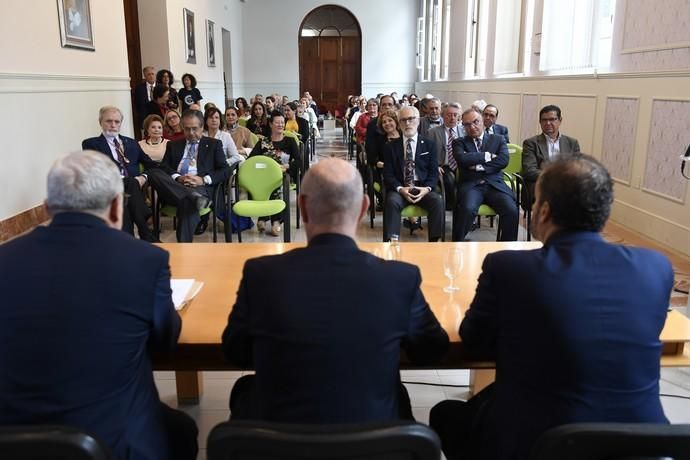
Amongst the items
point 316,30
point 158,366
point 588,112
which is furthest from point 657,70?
point 316,30

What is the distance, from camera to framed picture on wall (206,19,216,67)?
44.8ft

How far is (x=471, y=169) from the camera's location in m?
5.04

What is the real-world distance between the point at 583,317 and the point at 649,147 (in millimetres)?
4730

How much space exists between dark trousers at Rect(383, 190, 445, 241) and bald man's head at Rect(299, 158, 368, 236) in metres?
3.32

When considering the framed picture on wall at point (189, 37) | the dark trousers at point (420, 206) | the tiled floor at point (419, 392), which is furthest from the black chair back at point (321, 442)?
the framed picture on wall at point (189, 37)

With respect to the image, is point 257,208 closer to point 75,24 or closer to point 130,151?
point 130,151

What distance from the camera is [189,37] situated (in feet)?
38.2

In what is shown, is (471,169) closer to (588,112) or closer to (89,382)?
(588,112)

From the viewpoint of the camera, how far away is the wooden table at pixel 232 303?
1.75 metres

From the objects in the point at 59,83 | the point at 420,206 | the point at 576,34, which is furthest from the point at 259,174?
the point at 576,34

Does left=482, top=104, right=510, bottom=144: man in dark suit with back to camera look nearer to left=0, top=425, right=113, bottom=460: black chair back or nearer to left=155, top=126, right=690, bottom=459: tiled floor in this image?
left=155, top=126, right=690, bottom=459: tiled floor

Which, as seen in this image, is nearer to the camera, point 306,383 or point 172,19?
point 306,383

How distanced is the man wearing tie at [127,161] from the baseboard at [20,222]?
3.03ft

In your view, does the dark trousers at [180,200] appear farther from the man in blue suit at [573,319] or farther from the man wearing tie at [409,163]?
the man in blue suit at [573,319]
